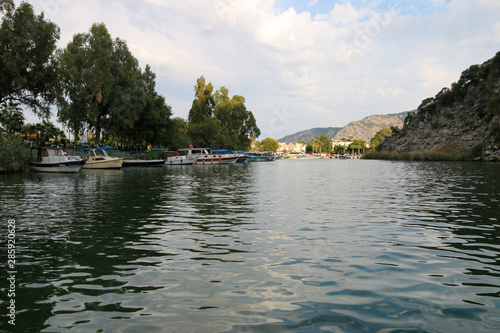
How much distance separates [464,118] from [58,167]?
111868 millimetres

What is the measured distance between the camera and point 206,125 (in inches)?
3450

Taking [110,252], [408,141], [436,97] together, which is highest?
[436,97]

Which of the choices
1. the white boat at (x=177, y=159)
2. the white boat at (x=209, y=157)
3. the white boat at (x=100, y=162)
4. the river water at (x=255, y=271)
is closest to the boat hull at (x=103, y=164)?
the white boat at (x=100, y=162)

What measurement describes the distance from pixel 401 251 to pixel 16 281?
8.24 meters

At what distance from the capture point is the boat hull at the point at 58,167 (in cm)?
3856

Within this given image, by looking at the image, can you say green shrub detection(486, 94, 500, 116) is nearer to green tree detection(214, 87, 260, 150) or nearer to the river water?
green tree detection(214, 87, 260, 150)

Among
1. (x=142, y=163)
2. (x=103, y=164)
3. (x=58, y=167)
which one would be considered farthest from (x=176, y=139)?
(x=58, y=167)

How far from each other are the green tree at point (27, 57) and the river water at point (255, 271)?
100 ft

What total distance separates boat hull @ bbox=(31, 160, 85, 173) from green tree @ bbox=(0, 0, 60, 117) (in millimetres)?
6974

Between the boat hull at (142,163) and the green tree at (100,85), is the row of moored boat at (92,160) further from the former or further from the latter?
the green tree at (100,85)

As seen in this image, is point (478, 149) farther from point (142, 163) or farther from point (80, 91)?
point (80, 91)

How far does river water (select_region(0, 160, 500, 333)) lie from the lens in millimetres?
4734

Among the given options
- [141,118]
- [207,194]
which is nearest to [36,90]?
[141,118]

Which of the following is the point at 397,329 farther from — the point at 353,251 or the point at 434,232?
the point at 434,232
